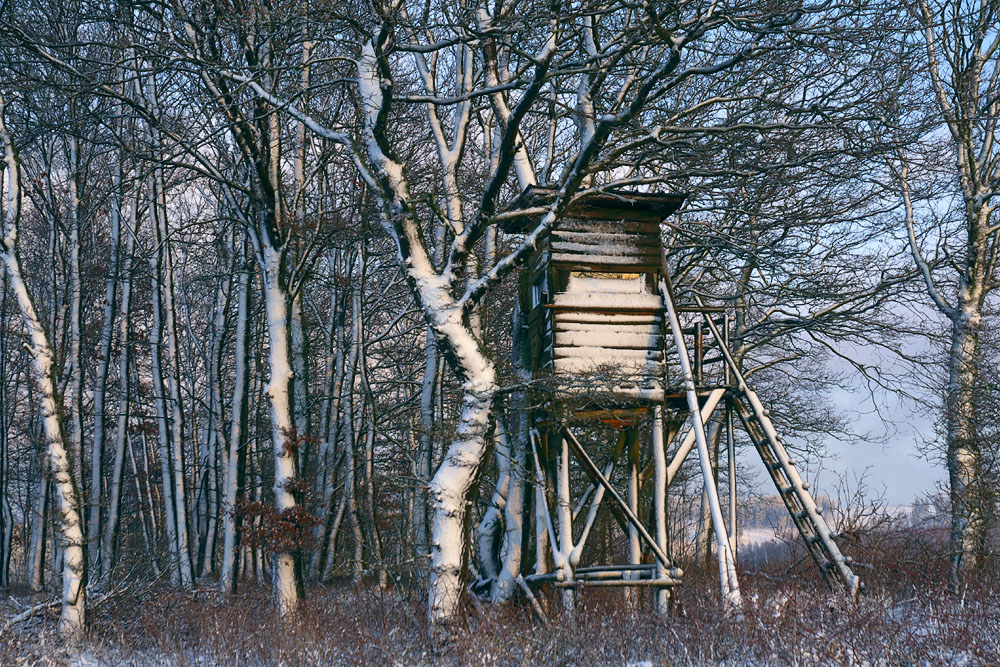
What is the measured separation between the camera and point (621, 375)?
386 inches

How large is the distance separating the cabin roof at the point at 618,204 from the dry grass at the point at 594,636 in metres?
4.71

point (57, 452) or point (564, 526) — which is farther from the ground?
point (57, 452)

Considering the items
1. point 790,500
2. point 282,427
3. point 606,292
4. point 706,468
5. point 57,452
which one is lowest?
point 790,500

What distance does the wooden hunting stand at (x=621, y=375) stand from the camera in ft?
32.8

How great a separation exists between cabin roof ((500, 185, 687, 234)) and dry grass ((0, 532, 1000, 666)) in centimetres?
471

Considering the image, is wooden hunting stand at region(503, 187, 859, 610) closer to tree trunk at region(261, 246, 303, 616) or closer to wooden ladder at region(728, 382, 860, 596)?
wooden ladder at region(728, 382, 860, 596)

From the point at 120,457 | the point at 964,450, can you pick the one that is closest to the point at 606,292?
the point at 964,450

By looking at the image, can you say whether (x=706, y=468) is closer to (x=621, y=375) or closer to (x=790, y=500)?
(x=621, y=375)

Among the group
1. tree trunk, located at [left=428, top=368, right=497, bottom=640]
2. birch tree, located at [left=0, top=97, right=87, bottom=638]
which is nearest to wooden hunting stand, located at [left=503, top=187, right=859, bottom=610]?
tree trunk, located at [left=428, top=368, right=497, bottom=640]

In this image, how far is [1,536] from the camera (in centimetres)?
1898

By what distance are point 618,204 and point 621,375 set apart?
7.78ft

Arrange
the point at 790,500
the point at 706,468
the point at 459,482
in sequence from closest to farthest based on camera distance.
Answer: the point at 459,482 < the point at 706,468 < the point at 790,500

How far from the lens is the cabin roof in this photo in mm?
10352

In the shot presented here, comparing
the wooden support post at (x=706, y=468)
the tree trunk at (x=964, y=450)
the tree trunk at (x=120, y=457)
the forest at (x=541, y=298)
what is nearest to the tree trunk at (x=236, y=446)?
the forest at (x=541, y=298)
